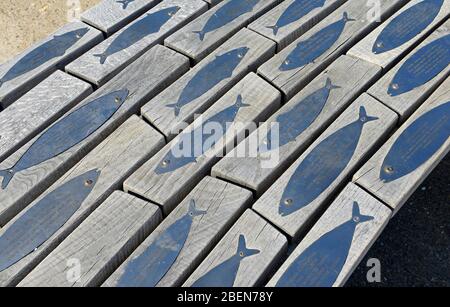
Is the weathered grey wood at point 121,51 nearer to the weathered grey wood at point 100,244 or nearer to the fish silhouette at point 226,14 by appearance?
the fish silhouette at point 226,14

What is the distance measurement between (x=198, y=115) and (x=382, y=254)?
199 cm

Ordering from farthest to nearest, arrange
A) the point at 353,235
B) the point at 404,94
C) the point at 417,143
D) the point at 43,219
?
the point at 404,94
the point at 417,143
the point at 43,219
the point at 353,235

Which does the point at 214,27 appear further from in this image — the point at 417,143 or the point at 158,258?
the point at 158,258

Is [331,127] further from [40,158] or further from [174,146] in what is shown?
[40,158]

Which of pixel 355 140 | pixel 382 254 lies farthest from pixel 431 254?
pixel 355 140

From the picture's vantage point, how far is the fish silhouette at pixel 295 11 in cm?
450

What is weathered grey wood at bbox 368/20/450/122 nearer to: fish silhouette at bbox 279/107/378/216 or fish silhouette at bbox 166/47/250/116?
fish silhouette at bbox 279/107/378/216

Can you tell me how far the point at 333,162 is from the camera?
3.70m

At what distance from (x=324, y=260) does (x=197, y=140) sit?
119cm

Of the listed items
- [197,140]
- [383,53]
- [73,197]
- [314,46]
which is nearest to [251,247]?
[197,140]

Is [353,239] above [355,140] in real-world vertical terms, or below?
below

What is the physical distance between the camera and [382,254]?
461 centimetres

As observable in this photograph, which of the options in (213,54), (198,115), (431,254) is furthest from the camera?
(431,254)

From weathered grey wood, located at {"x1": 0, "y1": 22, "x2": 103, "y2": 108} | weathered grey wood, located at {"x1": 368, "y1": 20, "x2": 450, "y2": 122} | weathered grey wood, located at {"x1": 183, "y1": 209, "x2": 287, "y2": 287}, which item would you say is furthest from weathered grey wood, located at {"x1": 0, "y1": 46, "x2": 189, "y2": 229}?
weathered grey wood, located at {"x1": 368, "y1": 20, "x2": 450, "y2": 122}
